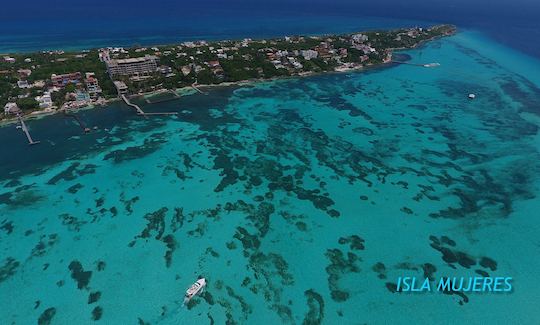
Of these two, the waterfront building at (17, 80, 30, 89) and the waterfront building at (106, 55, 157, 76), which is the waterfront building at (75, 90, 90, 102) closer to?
the waterfront building at (106, 55, 157, 76)

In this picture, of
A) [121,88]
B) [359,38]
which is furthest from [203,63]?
[359,38]

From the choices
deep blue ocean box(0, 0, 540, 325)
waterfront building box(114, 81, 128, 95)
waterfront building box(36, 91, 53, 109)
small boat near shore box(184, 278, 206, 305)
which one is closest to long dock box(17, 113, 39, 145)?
deep blue ocean box(0, 0, 540, 325)

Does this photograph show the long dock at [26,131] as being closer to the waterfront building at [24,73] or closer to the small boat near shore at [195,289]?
the waterfront building at [24,73]

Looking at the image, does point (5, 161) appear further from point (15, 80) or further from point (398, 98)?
point (398, 98)

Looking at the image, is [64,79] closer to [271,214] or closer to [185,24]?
[271,214]

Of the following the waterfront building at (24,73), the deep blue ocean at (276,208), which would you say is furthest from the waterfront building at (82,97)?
the waterfront building at (24,73)

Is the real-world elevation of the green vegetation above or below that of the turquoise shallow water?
above
